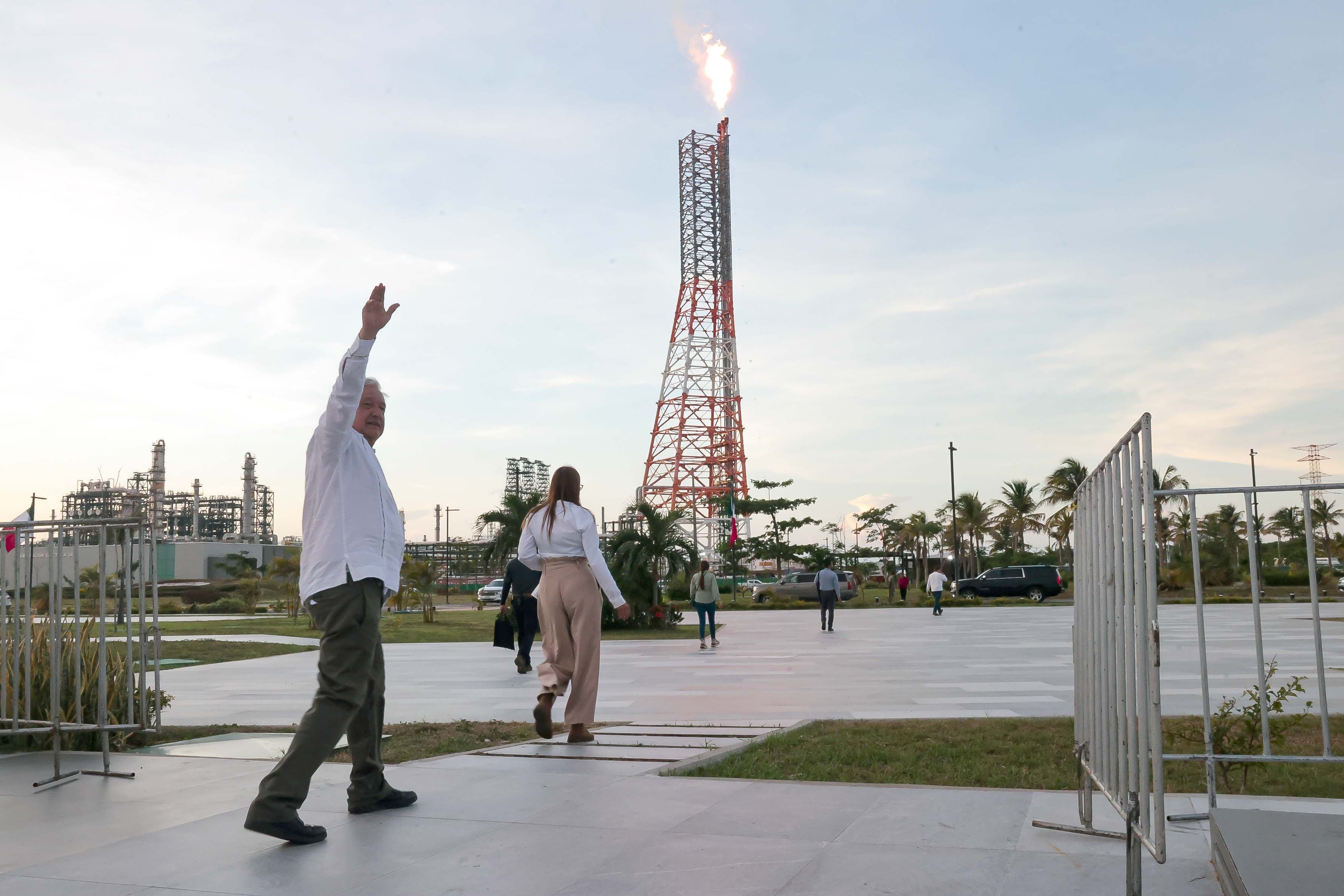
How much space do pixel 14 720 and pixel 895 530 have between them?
61549 mm

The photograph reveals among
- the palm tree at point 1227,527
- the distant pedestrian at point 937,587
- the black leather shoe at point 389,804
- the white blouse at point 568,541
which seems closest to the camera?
the black leather shoe at point 389,804

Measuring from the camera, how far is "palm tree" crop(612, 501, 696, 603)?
77.2 feet

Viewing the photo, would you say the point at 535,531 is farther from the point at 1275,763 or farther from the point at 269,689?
the point at 269,689

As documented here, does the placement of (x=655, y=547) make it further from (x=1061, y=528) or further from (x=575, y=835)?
(x=1061, y=528)

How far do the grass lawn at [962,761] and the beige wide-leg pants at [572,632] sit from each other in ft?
3.37

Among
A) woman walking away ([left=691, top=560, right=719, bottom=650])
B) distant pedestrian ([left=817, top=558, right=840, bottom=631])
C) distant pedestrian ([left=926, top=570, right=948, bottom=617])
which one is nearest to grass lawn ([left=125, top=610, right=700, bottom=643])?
woman walking away ([left=691, top=560, right=719, bottom=650])

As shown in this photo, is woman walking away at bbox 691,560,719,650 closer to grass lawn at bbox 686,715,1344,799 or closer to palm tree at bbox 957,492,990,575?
grass lawn at bbox 686,715,1344,799

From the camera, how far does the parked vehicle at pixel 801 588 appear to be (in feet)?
146

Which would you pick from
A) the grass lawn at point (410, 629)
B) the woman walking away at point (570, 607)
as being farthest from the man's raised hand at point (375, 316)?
the grass lawn at point (410, 629)

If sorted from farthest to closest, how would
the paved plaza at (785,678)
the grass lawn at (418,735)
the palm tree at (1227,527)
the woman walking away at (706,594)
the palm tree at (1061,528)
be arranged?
the palm tree at (1061,528) < the woman walking away at (706,594) < the paved plaza at (785,678) < the grass lawn at (418,735) < the palm tree at (1227,527)

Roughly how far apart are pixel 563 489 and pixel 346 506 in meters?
2.44

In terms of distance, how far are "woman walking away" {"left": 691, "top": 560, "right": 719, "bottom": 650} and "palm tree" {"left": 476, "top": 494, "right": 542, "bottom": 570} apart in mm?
6290

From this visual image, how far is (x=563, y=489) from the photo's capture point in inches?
258

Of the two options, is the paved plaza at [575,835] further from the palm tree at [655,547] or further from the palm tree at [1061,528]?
the palm tree at [1061,528]
